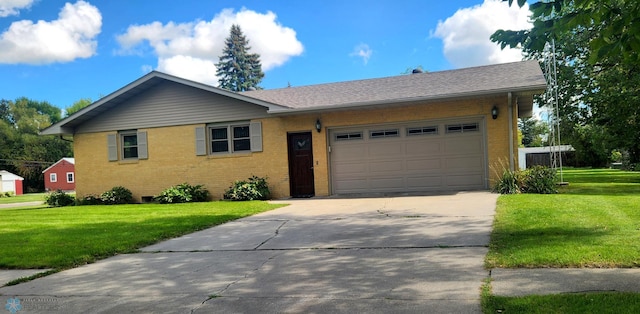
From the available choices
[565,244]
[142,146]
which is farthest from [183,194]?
[565,244]

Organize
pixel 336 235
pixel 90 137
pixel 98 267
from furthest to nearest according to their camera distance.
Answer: pixel 90 137 → pixel 336 235 → pixel 98 267

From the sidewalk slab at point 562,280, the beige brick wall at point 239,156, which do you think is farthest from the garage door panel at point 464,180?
the sidewalk slab at point 562,280

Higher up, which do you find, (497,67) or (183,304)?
(497,67)

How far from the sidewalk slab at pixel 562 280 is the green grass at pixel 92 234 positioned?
17.7 feet

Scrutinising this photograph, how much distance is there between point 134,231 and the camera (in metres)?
8.64

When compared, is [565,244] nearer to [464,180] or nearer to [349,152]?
[464,180]

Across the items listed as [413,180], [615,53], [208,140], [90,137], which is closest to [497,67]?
[413,180]

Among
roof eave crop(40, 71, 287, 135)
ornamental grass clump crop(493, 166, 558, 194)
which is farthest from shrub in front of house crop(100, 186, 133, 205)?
ornamental grass clump crop(493, 166, 558, 194)

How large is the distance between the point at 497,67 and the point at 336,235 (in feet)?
35.8

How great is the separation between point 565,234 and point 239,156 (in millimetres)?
11623

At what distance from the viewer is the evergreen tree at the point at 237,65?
64375 mm

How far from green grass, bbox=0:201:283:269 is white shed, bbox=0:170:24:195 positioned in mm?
55938

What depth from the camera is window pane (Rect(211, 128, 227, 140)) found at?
1628 cm

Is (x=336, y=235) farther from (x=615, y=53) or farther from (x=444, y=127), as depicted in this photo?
(x=444, y=127)
